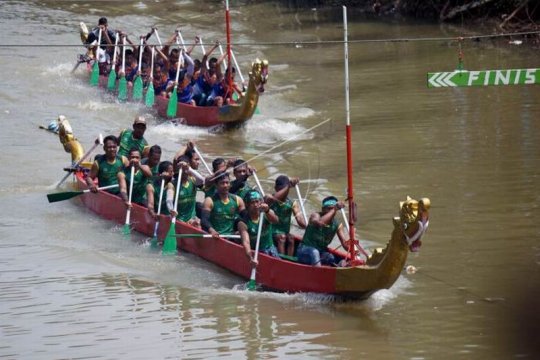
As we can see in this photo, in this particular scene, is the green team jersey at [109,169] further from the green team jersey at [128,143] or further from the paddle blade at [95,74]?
the paddle blade at [95,74]

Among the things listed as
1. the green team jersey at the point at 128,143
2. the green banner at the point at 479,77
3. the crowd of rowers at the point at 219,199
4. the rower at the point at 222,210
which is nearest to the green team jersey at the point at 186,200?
the crowd of rowers at the point at 219,199

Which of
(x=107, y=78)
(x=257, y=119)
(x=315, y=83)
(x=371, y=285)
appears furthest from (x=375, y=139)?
(x=371, y=285)

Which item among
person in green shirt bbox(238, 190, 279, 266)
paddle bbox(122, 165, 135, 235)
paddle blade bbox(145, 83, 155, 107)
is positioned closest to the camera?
person in green shirt bbox(238, 190, 279, 266)

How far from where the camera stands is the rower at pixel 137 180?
1555 cm

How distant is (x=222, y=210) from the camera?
14008 millimetres

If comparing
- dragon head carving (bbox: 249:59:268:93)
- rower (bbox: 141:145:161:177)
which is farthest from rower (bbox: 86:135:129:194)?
dragon head carving (bbox: 249:59:268:93)

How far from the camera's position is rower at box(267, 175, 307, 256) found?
43.6 feet

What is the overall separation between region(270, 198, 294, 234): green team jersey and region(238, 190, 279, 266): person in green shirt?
0.08 metres

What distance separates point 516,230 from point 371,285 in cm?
369

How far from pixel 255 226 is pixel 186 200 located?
6.28ft

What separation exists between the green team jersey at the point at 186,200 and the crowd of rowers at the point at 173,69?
21.3 feet

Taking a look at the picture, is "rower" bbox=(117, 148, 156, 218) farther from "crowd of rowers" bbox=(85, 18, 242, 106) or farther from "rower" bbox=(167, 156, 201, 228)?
"crowd of rowers" bbox=(85, 18, 242, 106)

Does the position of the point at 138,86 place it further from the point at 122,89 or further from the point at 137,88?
the point at 122,89

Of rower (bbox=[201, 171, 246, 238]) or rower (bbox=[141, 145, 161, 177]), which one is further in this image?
rower (bbox=[141, 145, 161, 177])
